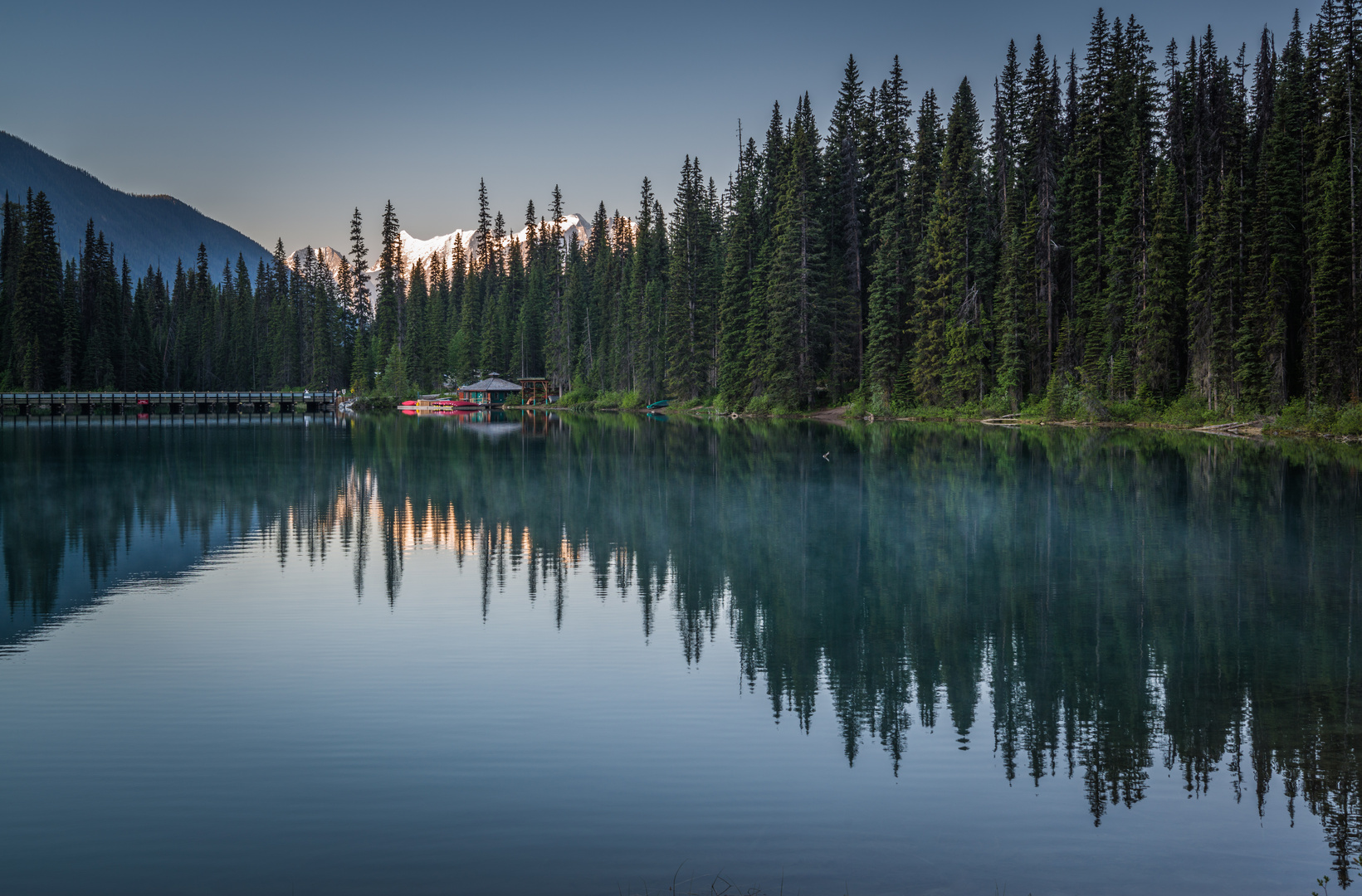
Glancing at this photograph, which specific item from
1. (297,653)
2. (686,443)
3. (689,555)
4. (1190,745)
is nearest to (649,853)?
(1190,745)

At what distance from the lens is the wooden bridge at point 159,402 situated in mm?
96125

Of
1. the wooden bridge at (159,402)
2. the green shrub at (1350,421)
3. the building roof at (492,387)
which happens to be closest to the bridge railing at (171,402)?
the wooden bridge at (159,402)

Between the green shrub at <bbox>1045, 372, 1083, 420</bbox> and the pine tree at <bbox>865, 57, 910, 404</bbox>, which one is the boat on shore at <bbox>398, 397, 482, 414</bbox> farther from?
the green shrub at <bbox>1045, 372, 1083, 420</bbox>

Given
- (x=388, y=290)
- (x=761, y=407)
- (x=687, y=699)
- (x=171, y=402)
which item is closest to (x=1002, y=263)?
(x=761, y=407)

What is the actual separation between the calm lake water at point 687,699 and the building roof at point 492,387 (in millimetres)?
97375

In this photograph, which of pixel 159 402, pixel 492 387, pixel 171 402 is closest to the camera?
pixel 171 402

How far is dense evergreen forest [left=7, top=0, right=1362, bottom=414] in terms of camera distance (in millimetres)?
52000

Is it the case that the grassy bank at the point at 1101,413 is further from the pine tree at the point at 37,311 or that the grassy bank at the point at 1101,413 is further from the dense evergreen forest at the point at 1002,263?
the pine tree at the point at 37,311

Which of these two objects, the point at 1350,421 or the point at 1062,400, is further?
the point at 1062,400

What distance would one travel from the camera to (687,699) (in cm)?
1134

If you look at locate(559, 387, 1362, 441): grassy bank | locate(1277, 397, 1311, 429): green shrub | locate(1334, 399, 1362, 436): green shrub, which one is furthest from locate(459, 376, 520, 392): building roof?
locate(1334, 399, 1362, 436): green shrub

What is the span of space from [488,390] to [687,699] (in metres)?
117

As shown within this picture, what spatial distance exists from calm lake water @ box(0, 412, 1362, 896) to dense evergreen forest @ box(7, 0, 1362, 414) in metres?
30.6

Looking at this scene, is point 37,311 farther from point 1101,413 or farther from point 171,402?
point 1101,413
